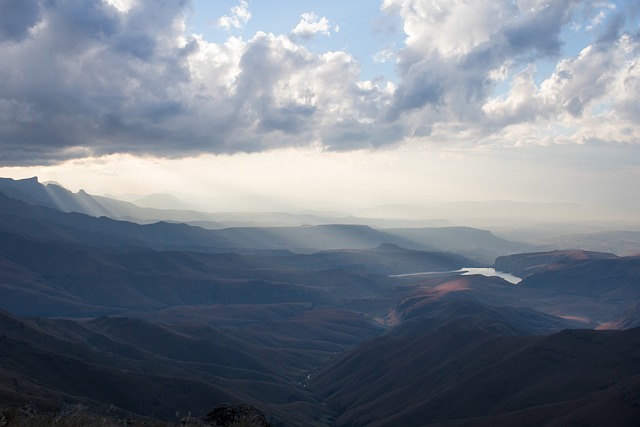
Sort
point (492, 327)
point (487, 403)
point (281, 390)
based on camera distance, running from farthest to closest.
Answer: point (492, 327), point (281, 390), point (487, 403)

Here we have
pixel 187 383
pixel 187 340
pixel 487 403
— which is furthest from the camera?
pixel 187 340

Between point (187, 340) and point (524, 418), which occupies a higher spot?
point (524, 418)

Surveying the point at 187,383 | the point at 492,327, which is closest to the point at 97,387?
the point at 187,383

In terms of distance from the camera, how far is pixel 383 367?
157750 mm

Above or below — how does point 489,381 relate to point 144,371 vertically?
above

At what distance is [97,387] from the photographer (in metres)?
104

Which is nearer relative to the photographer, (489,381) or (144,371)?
(489,381)

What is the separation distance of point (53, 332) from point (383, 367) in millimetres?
90062

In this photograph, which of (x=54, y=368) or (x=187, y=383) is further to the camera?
(x=187, y=383)

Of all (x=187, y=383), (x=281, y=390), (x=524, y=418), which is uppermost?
(x=524, y=418)

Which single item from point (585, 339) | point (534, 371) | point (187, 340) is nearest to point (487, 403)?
point (534, 371)

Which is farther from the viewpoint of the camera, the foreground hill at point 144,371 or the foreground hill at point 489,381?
the foreground hill at point 144,371

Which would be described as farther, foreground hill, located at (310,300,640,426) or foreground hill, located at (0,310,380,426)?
foreground hill, located at (0,310,380,426)

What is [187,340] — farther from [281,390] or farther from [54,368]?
[54,368]
